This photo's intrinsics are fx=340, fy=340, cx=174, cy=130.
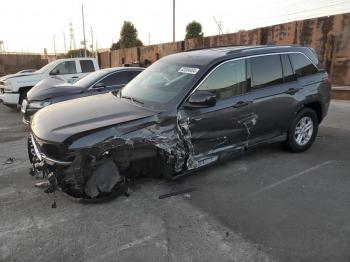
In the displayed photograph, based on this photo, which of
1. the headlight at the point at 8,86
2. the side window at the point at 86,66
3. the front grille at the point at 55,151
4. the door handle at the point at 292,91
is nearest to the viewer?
the front grille at the point at 55,151

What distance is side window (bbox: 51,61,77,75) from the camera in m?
12.3

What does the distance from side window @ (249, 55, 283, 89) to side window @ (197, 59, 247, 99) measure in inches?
8.1

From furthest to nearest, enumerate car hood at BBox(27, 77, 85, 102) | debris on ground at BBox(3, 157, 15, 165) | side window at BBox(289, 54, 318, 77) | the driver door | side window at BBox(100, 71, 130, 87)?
side window at BBox(100, 71, 130, 87), car hood at BBox(27, 77, 85, 102), debris on ground at BBox(3, 157, 15, 165), side window at BBox(289, 54, 318, 77), the driver door

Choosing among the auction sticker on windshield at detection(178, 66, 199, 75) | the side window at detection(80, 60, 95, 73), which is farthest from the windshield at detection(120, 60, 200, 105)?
the side window at detection(80, 60, 95, 73)

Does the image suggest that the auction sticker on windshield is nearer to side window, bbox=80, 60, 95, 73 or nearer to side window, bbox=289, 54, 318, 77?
side window, bbox=289, 54, 318, 77

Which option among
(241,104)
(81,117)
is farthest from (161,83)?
(81,117)

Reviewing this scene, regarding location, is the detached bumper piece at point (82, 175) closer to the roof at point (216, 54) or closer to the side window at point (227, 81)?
the side window at point (227, 81)

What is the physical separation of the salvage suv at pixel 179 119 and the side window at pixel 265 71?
2 cm

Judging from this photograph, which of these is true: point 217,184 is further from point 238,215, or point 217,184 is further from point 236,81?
point 236,81

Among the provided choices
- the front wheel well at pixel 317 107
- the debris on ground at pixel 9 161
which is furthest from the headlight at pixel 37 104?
the front wheel well at pixel 317 107

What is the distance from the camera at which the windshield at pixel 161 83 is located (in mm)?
4496

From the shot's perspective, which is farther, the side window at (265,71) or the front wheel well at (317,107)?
the front wheel well at (317,107)

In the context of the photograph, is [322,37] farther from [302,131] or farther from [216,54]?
[216,54]

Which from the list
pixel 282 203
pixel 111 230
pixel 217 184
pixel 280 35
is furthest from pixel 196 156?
pixel 280 35
